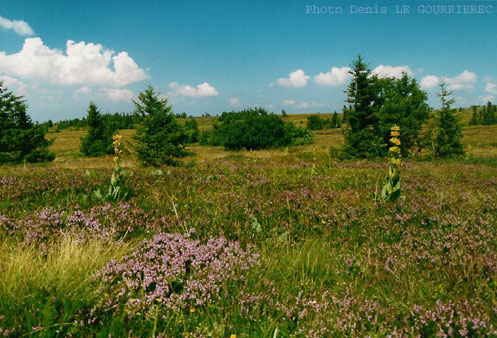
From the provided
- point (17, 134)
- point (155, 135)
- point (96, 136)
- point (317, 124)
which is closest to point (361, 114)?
point (155, 135)

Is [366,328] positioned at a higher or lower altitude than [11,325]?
lower

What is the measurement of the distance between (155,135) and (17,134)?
18790 millimetres

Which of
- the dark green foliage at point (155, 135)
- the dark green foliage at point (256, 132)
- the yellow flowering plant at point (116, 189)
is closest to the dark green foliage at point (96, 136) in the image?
the dark green foliage at point (256, 132)

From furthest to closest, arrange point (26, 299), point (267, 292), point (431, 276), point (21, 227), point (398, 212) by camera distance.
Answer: point (398, 212) < point (21, 227) < point (431, 276) < point (267, 292) < point (26, 299)

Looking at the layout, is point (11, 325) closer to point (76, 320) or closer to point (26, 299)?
point (26, 299)

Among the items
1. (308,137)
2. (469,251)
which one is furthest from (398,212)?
(308,137)

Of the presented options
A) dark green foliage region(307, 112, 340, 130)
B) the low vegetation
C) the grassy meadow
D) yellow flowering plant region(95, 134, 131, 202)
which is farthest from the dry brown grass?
dark green foliage region(307, 112, 340, 130)

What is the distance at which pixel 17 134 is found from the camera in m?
28.1

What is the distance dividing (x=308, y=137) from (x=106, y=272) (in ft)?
189

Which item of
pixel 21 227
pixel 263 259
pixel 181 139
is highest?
pixel 181 139

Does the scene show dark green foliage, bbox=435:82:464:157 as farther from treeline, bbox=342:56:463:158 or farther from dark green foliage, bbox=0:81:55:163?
dark green foliage, bbox=0:81:55:163

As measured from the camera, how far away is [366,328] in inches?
83.6

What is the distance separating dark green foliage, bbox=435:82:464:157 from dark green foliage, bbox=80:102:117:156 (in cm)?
4149

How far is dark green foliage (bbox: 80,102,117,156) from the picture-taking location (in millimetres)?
41791
